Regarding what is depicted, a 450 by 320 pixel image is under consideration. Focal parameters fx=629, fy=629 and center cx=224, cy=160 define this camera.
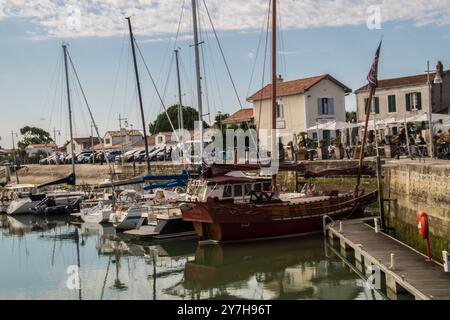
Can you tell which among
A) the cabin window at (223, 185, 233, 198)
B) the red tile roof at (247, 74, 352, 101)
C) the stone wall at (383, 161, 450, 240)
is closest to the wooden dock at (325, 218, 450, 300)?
the stone wall at (383, 161, 450, 240)

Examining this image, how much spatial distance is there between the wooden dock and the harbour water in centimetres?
69

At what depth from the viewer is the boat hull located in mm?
26844

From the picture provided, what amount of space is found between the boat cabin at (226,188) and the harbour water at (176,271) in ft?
7.59

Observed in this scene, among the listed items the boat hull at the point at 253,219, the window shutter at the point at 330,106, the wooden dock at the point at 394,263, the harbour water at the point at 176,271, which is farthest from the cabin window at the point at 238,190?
the window shutter at the point at 330,106

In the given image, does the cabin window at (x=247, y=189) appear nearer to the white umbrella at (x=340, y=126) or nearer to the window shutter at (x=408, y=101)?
the white umbrella at (x=340, y=126)

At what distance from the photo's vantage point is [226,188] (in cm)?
2877

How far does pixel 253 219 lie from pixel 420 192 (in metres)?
7.00

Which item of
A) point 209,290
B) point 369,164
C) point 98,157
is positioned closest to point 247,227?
point 209,290

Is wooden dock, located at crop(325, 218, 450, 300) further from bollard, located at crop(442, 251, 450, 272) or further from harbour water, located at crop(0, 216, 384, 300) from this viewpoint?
harbour water, located at crop(0, 216, 384, 300)

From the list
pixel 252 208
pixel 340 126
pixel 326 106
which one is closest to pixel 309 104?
pixel 326 106

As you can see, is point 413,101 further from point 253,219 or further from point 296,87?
point 253,219

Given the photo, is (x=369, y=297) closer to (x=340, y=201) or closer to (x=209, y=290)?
(x=209, y=290)

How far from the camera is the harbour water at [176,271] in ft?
66.1

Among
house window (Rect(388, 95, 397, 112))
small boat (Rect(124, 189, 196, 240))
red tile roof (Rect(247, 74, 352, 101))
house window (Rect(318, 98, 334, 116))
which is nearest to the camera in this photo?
small boat (Rect(124, 189, 196, 240))
